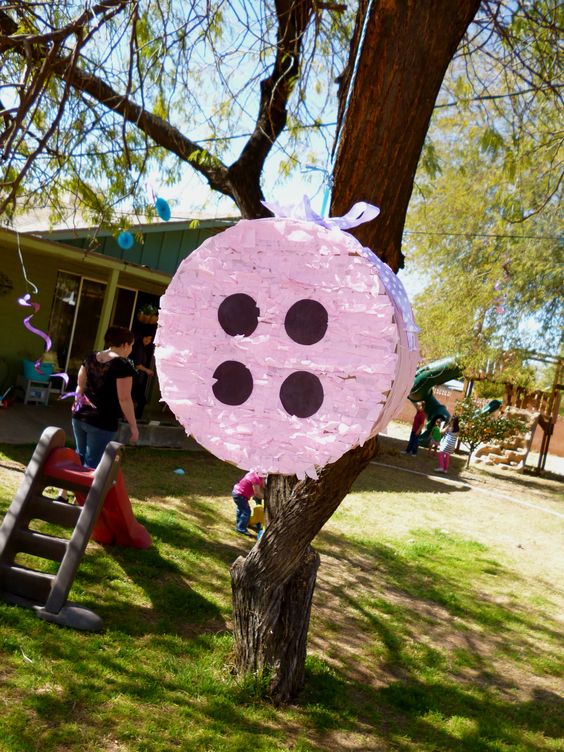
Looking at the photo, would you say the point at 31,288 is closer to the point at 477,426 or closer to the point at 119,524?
the point at 119,524

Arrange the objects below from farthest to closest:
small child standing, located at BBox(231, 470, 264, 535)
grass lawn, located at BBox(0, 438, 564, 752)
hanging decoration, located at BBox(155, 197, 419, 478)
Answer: small child standing, located at BBox(231, 470, 264, 535)
grass lawn, located at BBox(0, 438, 564, 752)
hanging decoration, located at BBox(155, 197, 419, 478)

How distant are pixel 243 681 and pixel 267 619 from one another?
354 millimetres

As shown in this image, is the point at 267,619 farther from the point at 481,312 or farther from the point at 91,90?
the point at 481,312

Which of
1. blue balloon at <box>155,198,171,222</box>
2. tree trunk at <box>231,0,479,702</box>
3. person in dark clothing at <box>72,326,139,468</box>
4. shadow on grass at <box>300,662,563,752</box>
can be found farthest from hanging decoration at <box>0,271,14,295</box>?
tree trunk at <box>231,0,479,702</box>

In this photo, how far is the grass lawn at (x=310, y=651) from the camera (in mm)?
3070

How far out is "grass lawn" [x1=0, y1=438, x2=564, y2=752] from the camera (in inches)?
121

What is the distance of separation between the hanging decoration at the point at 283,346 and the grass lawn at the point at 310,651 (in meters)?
1.90

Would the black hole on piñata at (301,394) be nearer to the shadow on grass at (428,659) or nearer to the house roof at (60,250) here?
the shadow on grass at (428,659)

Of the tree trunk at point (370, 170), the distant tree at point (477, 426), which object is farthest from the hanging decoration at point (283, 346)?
the distant tree at point (477, 426)

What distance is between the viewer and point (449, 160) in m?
17.4

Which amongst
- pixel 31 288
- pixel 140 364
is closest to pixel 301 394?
pixel 140 364

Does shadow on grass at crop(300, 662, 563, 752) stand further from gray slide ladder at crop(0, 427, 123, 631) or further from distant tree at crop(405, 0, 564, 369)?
distant tree at crop(405, 0, 564, 369)

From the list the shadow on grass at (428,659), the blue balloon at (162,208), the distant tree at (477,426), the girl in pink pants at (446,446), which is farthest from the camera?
the distant tree at (477,426)

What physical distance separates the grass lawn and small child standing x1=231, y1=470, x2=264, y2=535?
145 mm
